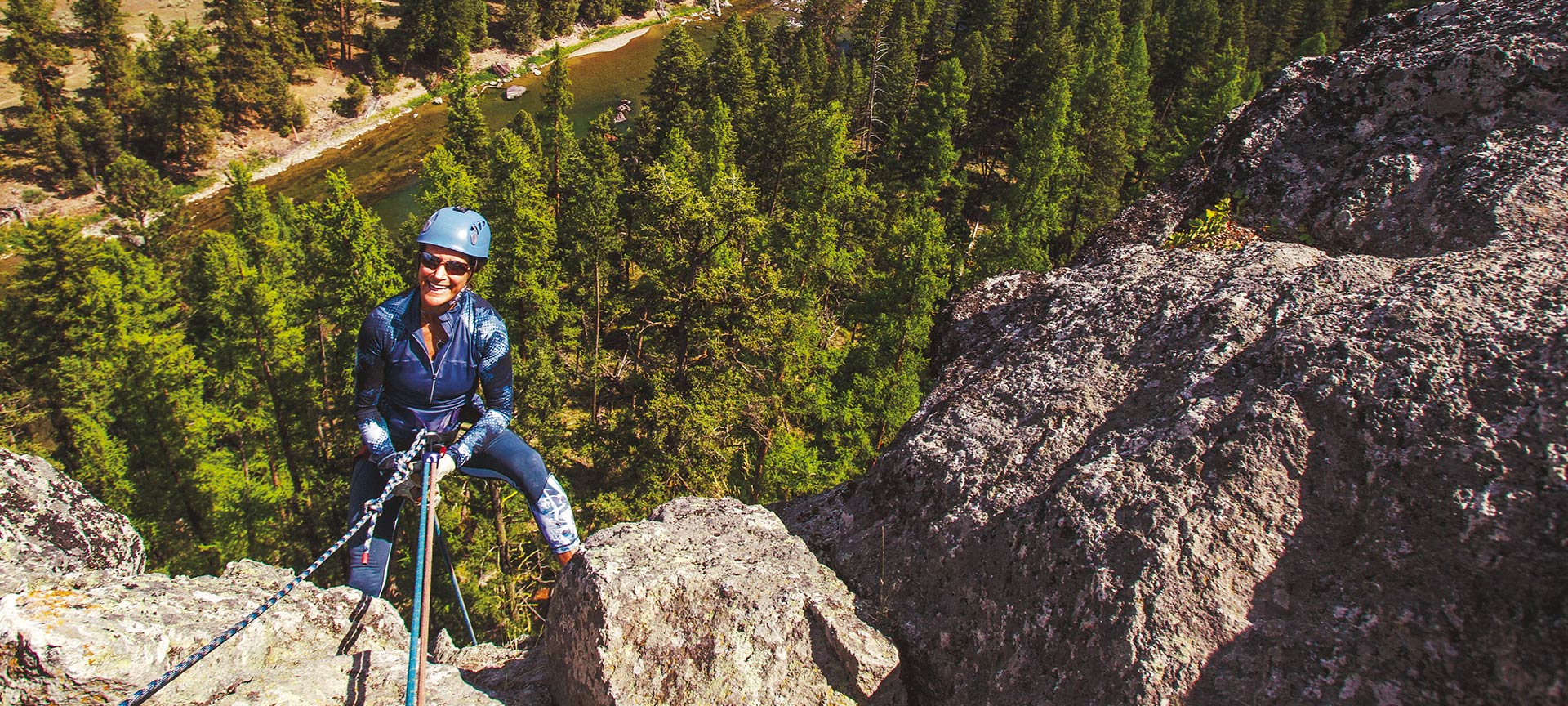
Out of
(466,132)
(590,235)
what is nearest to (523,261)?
(590,235)

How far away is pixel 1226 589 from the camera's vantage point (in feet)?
12.4

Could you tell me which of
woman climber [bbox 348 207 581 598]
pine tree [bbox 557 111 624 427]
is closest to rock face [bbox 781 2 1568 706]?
woman climber [bbox 348 207 581 598]

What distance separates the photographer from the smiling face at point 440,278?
18.4 ft

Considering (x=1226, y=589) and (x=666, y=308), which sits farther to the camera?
(x=666, y=308)

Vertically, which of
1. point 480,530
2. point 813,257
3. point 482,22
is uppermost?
point 482,22

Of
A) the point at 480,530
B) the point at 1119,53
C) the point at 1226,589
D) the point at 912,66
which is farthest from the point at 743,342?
the point at 1119,53

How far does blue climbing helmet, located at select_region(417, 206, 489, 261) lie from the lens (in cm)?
559

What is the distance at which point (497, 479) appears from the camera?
634 centimetres

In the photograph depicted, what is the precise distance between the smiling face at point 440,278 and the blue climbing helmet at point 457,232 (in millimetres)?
51

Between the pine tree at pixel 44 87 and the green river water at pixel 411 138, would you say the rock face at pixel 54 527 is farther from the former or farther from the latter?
the pine tree at pixel 44 87

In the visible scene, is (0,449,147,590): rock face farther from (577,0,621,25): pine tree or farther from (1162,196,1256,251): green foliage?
(577,0,621,25): pine tree

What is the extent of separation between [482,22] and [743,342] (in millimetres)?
70413

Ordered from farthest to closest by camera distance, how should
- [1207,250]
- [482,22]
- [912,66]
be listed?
[482,22], [912,66], [1207,250]

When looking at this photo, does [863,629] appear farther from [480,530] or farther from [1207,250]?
[480,530]
